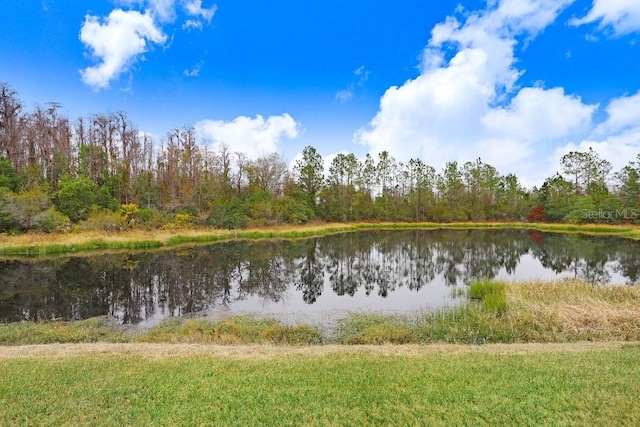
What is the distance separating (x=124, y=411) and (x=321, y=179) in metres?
50.8

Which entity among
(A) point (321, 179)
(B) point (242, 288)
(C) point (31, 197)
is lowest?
(B) point (242, 288)

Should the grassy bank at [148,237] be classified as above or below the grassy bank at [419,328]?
above

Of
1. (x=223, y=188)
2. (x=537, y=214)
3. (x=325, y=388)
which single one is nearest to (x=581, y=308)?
(x=325, y=388)

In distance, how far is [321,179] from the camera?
54250 mm

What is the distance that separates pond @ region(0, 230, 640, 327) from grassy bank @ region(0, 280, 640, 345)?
4.46ft

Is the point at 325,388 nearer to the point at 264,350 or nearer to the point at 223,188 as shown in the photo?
the point at 264,350

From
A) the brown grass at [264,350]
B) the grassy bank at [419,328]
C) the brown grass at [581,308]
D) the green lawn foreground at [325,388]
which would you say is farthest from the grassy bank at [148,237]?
the brown grass at [581,308]

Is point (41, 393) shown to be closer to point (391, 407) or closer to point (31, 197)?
point (391, 407)

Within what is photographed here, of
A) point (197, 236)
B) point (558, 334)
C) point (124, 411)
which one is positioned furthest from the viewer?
point (197, 236)

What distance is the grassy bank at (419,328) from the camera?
833cm

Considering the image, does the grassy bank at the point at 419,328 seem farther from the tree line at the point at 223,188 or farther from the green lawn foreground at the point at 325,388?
the tree line at the point at 223,188

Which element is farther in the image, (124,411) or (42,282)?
(42,282)

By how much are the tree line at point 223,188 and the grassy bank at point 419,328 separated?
21.9 m

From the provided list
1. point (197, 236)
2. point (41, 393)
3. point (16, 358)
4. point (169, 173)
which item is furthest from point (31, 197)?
point (41, 393)
